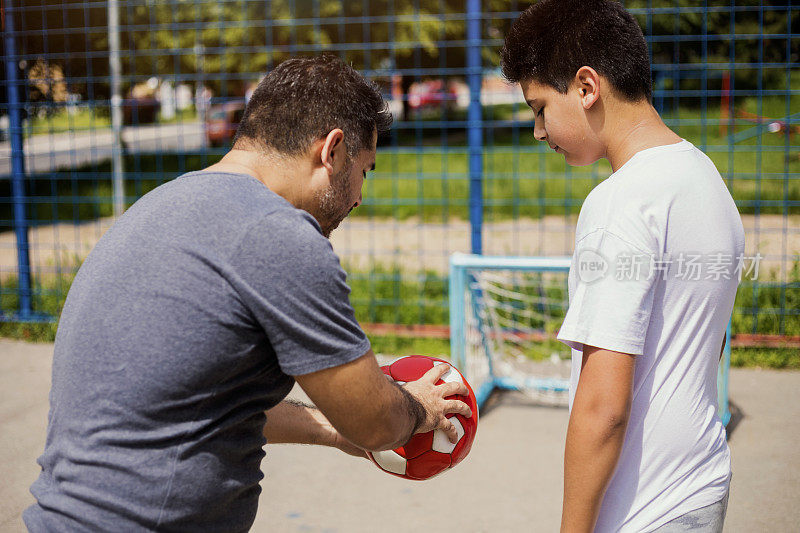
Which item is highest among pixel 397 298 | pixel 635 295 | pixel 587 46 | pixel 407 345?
pixel 587 46

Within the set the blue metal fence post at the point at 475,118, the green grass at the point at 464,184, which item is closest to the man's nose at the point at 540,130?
the blue metal fence post at the point at 475,118

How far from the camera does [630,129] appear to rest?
5.60 ft

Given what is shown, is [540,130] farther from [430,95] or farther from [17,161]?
[17,161]

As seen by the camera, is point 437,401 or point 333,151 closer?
point 333,151

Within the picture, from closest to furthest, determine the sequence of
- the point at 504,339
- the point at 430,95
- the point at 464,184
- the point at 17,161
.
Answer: the point at 430,95, the point at 504,339, the point at 17,161, the point at 464,184

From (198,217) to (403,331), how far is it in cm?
440

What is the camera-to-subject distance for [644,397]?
163cm

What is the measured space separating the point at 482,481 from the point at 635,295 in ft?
8.32

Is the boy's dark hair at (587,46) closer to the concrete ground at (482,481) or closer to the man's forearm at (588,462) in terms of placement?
the man's forearm at (588,462)

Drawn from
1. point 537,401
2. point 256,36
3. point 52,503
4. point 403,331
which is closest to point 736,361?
point 537,401

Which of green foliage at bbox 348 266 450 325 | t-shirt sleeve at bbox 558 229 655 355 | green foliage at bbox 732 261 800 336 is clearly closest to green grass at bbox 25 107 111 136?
green foliage at bbox 348 266 450 325

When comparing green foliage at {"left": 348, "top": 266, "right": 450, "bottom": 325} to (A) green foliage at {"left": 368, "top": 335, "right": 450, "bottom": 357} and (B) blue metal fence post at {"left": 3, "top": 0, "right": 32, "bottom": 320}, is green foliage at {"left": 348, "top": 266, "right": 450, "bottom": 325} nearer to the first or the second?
(A) green foliage at {"left": 368, "top": 335, "right": 450, "bottom": 357}

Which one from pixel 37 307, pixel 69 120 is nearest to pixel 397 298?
pixel 37 307

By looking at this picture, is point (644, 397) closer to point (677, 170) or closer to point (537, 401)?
point (677, 170)
